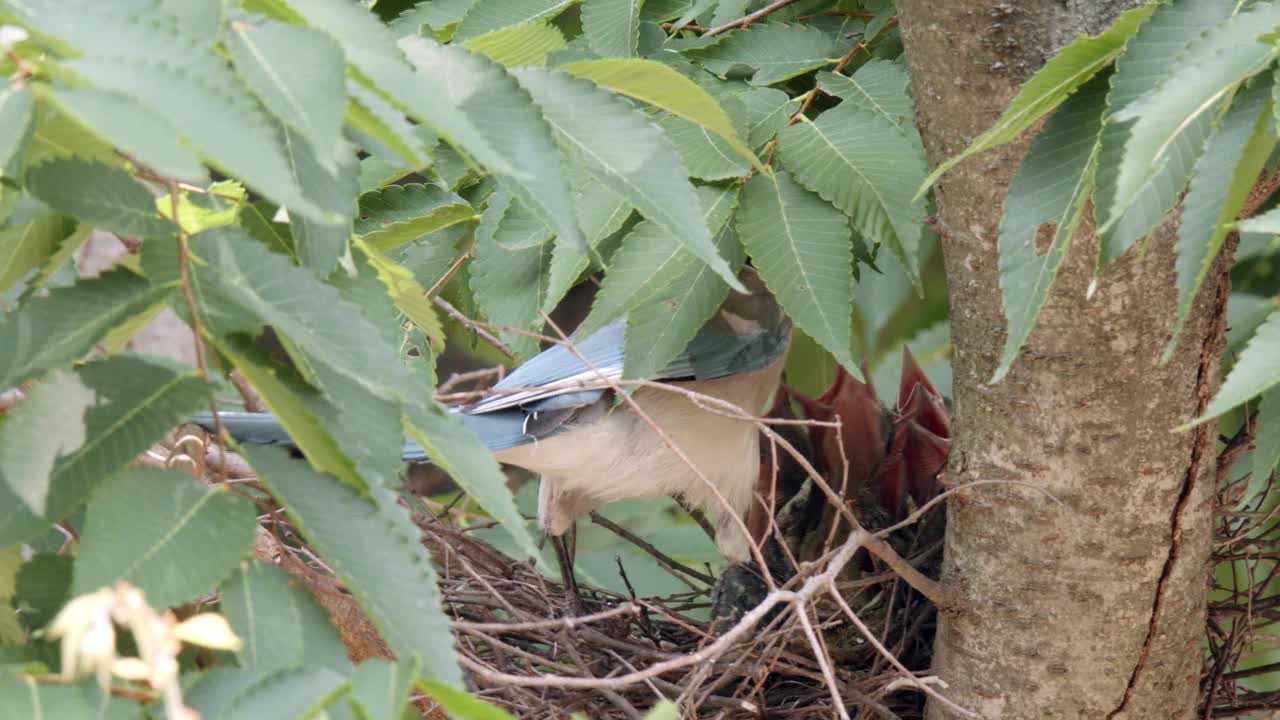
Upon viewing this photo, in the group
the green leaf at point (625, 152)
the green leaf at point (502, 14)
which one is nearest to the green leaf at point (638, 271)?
the green leaf at point (502, 14)

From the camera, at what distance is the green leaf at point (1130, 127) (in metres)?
0.81

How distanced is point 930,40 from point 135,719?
0.88 meters

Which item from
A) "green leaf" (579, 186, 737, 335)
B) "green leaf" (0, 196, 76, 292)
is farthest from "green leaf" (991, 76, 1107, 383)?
"green leaf" (0, 196, 76, 292)

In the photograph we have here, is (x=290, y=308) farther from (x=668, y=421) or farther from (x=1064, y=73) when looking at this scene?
(x=668, y=421)

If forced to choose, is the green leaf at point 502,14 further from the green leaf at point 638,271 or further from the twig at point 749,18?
the green leaf at point 638,271

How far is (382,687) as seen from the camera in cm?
57

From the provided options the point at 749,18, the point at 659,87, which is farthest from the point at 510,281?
the point at 659,87

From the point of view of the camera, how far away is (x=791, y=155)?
1.35m

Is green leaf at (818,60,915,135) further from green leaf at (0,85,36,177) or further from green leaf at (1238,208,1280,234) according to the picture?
green leaf at (0,85,36,177)

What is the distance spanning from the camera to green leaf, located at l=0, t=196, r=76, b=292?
78 centimetres

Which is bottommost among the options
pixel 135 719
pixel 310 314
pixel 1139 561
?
pixel 1139 561

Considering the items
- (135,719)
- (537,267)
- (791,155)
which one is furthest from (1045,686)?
(135,719)

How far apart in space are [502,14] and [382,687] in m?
1.03

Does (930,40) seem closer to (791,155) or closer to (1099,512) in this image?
(791,155)
